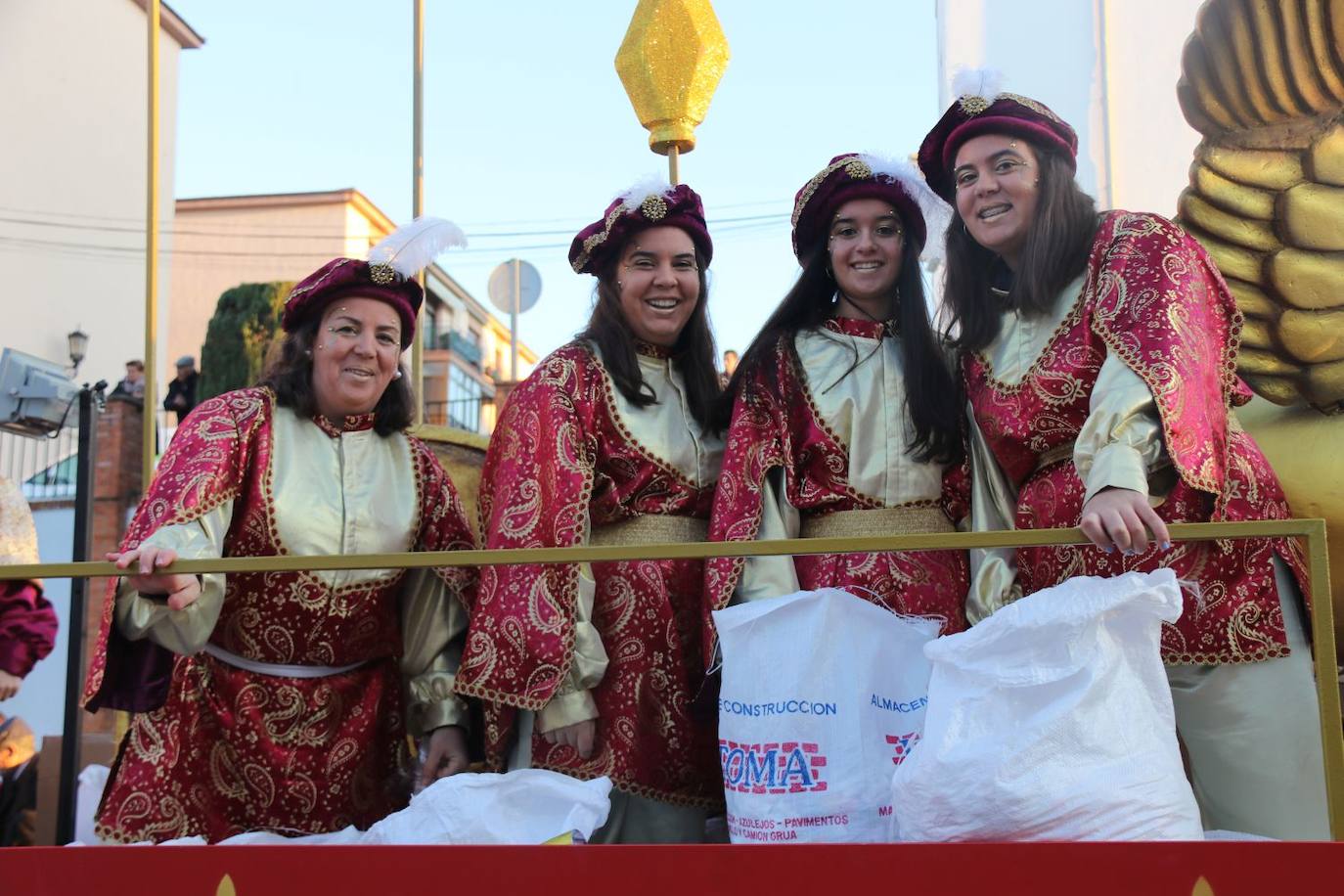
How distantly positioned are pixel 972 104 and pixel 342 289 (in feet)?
4.74

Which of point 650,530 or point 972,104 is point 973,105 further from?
point 650,530

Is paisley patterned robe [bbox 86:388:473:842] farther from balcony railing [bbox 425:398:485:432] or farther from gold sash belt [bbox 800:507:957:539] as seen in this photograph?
balcony railing [bbox 425:398:485:432]

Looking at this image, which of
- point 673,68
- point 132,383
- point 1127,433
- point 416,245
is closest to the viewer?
point 1127,433

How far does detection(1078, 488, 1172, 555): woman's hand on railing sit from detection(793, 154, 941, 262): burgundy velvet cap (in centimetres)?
117

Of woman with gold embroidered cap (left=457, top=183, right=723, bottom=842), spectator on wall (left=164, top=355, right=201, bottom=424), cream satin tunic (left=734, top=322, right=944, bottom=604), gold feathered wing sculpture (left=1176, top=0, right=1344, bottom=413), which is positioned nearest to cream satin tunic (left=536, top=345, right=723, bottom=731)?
woman with gold embroidered cap (left=457, top=183, right=723, bottom=842)

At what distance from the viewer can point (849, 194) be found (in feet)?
10.7

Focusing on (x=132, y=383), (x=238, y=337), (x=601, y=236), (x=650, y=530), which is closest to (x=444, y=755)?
(x=650, y=530)

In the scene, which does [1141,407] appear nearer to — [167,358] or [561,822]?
[561,822]

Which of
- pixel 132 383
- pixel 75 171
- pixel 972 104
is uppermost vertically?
pixel 75 171

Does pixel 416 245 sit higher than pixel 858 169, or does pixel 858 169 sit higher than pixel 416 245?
pixel 858 169

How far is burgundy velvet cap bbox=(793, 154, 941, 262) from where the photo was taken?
3.26m

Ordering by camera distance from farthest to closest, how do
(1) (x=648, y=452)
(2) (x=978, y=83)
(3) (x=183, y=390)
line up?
1. (3) (x=183, y=390)
2. (1) (x=648, y=452)
3. (2) (x=978, y=83)

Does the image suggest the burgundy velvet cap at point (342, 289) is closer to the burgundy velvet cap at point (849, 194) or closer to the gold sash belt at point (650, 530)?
the gold sash belt at point (650, 530)

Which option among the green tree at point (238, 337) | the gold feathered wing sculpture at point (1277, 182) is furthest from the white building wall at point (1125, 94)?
the green tree at point (238, 337)
